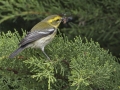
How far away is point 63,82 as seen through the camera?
10.6 ft

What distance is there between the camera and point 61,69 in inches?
122

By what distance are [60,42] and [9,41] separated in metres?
0.44

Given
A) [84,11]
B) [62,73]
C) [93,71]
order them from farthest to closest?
1. [84,11]
2. [62,73]
3. [93,71]

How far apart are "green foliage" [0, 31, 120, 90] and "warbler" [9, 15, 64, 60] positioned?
0.09m

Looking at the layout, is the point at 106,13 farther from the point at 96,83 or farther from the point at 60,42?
the point at 96,83

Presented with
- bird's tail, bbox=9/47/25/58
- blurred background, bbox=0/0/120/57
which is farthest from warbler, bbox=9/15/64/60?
blurred background, bbox=0/0/120/57

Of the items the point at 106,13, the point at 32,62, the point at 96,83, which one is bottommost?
the point at 96,83

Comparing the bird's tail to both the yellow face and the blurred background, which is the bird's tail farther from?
the blurred background

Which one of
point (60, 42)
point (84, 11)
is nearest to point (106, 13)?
point (84, 11)

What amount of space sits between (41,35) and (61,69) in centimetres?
98

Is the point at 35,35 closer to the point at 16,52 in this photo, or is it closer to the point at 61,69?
the point at 16,52

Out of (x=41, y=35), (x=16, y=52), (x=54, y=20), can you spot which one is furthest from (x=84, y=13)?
(x=16, y=52)

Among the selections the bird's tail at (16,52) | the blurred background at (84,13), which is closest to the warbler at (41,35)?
the bird's tail at (16,52)

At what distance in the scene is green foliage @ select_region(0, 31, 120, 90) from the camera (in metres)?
2.98
